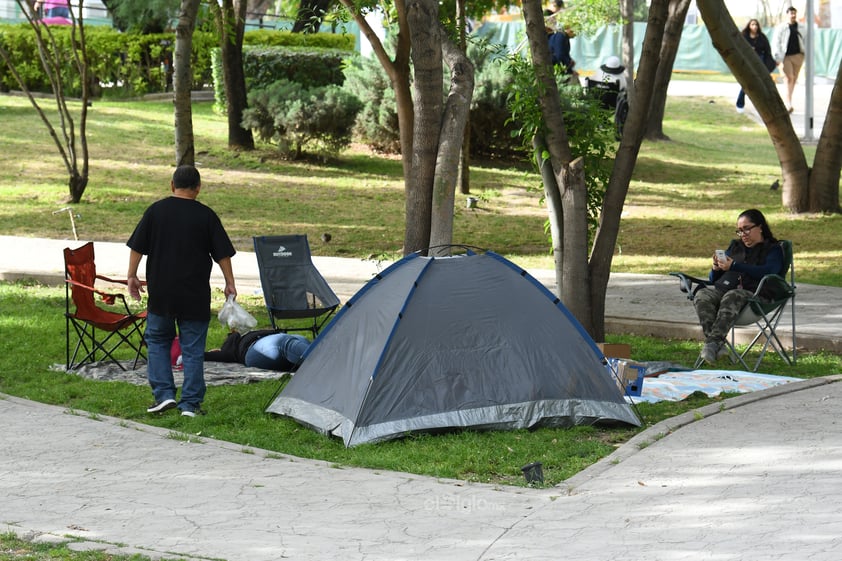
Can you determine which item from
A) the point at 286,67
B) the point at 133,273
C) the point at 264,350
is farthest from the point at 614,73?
the point at 133,273

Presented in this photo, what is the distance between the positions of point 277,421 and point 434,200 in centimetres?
297

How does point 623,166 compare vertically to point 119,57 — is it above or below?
below

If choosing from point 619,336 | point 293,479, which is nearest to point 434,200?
point 619,336

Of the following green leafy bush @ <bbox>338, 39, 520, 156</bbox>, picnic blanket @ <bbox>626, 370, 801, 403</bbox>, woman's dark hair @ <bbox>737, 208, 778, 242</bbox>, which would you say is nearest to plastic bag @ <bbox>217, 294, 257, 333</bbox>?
picnic blanket @ <bbox>626, 370, 801, 403</bbox>

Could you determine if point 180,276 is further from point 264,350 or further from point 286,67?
point 286,67

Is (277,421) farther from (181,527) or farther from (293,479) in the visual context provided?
(181,527)

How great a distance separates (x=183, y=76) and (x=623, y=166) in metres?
6.75

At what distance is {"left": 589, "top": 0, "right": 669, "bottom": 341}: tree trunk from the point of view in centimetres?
941

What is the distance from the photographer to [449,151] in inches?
385

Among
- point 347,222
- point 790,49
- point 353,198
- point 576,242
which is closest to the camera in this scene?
point 576,242

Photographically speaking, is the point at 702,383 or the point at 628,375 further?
the point at 702,383

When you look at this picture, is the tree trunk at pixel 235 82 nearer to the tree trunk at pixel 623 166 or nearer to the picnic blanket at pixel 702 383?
the tree trunk at pixel 623 166

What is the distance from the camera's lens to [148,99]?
2614 centimetres

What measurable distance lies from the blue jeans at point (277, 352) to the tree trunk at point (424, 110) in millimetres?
1580
